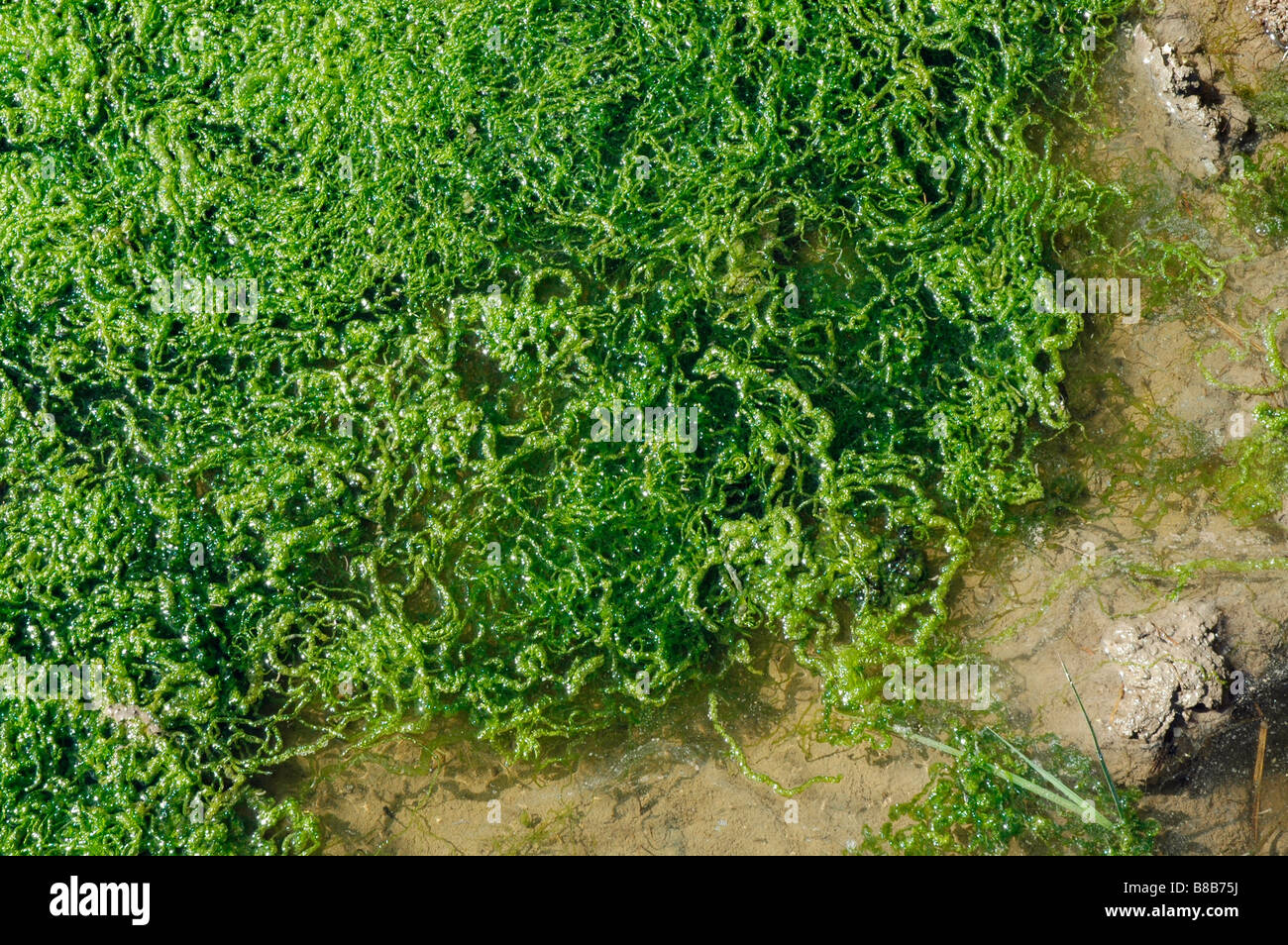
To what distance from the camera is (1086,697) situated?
304 cm

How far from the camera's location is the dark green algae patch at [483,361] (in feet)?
10.2

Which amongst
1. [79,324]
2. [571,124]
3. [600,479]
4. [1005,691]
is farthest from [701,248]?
[79,324]

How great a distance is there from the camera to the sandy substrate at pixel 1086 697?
2969mm

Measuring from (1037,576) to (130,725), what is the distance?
327 centimetres

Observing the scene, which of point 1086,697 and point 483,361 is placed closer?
point 1086,697

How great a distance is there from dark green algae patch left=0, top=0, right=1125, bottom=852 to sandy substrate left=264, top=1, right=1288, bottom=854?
0.16 metres

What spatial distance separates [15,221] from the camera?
3375 millimetres

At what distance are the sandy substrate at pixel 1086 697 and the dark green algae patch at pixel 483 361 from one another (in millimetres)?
156

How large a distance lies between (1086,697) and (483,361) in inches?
98.1

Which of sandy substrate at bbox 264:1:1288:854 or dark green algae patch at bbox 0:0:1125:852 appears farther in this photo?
dark green algae patch at bbox 0:0:1125:852

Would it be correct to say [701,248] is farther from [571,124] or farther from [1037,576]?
[1037,576]

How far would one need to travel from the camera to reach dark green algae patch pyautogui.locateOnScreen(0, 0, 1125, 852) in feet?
10.2

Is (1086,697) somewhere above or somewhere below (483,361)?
below

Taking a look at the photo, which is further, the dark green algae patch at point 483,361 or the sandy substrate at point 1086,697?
the dark green algae patch at point 483,361
